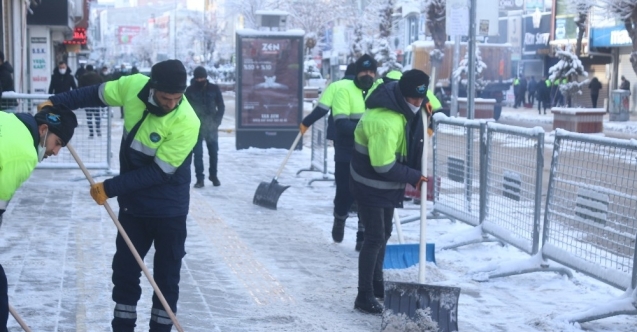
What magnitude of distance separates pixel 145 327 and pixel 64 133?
2.36m

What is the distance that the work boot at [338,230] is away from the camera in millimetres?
9898

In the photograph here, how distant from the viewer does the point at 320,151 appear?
53.4ft

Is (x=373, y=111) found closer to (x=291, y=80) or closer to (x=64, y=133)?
(x=64, y=133)

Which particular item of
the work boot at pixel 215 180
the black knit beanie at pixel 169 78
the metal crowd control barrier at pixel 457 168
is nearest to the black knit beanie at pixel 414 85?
the black knit beanie at pixel 169 78

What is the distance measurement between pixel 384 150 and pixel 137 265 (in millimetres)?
1827

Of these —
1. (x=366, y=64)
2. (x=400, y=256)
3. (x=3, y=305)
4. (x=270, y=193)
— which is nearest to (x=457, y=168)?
(x=366, y=64)

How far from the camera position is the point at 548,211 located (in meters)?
8.47

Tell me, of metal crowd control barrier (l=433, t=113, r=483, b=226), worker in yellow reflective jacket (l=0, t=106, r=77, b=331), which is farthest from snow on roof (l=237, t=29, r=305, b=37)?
worker in yellow reflective jacket (l=0, t=106, r=77, b=331)

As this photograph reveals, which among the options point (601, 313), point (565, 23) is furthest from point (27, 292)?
point (565, 23)

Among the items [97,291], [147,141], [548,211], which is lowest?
[97,291]

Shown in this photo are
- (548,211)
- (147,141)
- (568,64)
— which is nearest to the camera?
(147,141)

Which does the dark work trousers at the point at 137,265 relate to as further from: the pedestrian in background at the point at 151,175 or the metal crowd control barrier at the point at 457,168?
the metal crowd control barrier at the point at 457,168

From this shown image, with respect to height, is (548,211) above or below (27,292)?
above

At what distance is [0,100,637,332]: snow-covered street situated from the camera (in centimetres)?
713
